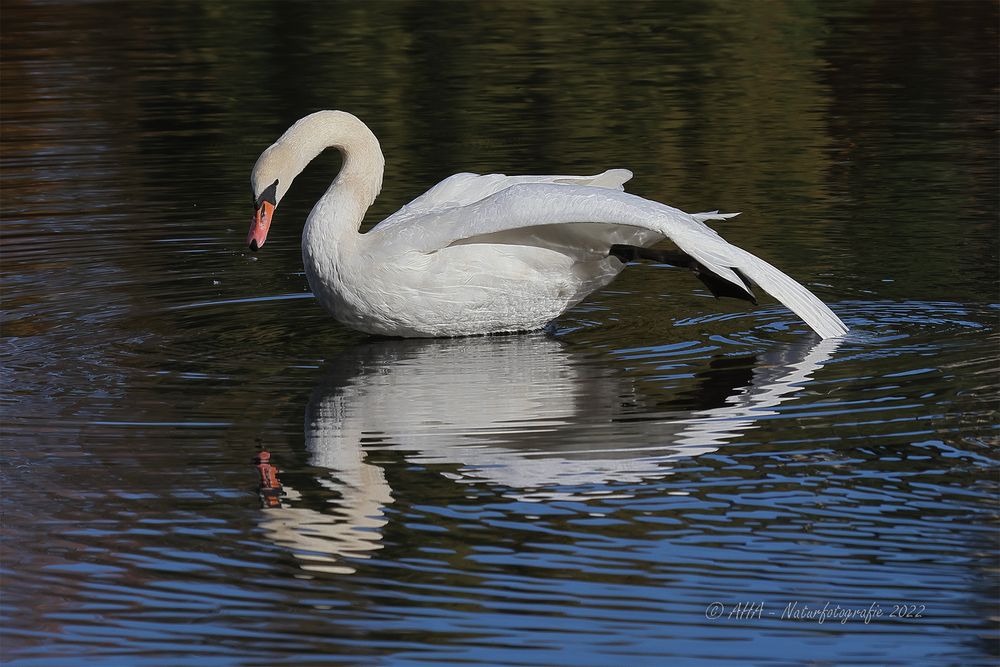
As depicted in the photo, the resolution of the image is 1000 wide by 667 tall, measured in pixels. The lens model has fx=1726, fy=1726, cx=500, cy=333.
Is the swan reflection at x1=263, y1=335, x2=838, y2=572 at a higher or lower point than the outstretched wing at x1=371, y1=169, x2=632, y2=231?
lower

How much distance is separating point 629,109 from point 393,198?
4342 millimetres

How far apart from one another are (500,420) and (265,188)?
1976mm

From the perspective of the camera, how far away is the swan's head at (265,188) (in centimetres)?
793

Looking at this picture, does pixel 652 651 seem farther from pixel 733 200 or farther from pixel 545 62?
pixel 545 62

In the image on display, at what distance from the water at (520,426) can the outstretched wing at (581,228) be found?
0.33 metres

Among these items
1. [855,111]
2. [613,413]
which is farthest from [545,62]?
[613,413]

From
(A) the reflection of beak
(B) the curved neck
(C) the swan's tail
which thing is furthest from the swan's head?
(C) the swan's tail

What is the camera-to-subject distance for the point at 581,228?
26.1 feet

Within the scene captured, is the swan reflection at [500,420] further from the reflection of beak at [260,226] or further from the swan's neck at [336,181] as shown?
the reflection of beak at [260,226]

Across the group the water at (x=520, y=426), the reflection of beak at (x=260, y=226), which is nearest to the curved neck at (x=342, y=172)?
the reflection of beak at (x=260, y=226)

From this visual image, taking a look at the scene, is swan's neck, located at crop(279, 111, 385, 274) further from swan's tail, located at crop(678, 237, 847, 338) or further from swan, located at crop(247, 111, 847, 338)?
swan's tail, located at crop(678, 237, 847, 338)

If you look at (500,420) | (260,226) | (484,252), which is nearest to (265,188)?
(260,226)

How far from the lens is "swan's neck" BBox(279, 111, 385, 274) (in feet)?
26.2

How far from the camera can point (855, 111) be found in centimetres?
1495
